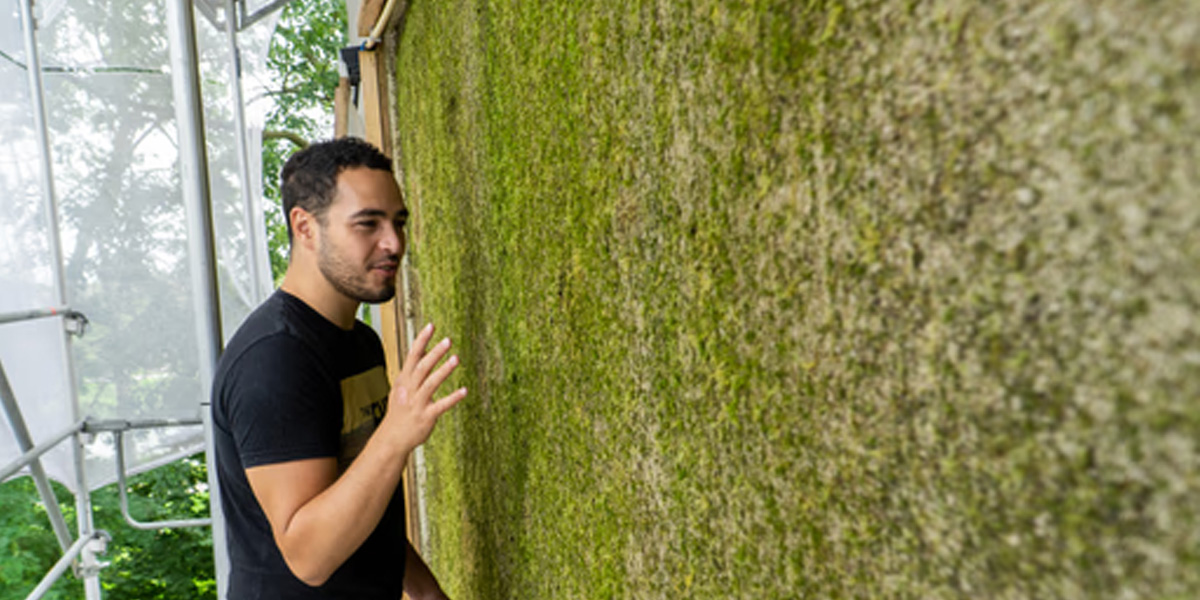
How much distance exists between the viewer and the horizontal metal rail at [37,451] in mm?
2707

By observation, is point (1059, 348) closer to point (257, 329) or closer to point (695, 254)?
point (695, 254)

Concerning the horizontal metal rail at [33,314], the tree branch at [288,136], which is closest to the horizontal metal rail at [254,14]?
the horizontal metal rail at [33,314]

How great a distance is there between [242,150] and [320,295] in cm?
420

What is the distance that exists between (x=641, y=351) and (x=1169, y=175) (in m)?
0.55

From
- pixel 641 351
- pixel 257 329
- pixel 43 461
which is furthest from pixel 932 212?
pixel 43 461

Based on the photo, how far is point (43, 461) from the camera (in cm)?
344

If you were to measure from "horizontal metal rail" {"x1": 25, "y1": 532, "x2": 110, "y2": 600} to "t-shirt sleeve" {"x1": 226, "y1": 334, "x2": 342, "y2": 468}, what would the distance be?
2197 mm

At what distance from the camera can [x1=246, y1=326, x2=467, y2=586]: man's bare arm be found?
124 cm

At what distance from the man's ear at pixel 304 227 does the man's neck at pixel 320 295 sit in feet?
0.22

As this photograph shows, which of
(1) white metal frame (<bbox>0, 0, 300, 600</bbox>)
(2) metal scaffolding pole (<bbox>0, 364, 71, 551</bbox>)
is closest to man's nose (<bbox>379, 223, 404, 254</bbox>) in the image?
(1) white metal frame (<bbox>0, 0, 300, 600</bbox>)

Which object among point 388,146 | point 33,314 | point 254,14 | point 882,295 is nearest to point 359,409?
point 882,295

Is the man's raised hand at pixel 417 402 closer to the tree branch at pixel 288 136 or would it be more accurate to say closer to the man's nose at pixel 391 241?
the man's nose at pixel 391 241

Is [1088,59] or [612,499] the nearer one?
[1088,59]

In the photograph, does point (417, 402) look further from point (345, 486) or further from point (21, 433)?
point (21, 433)
